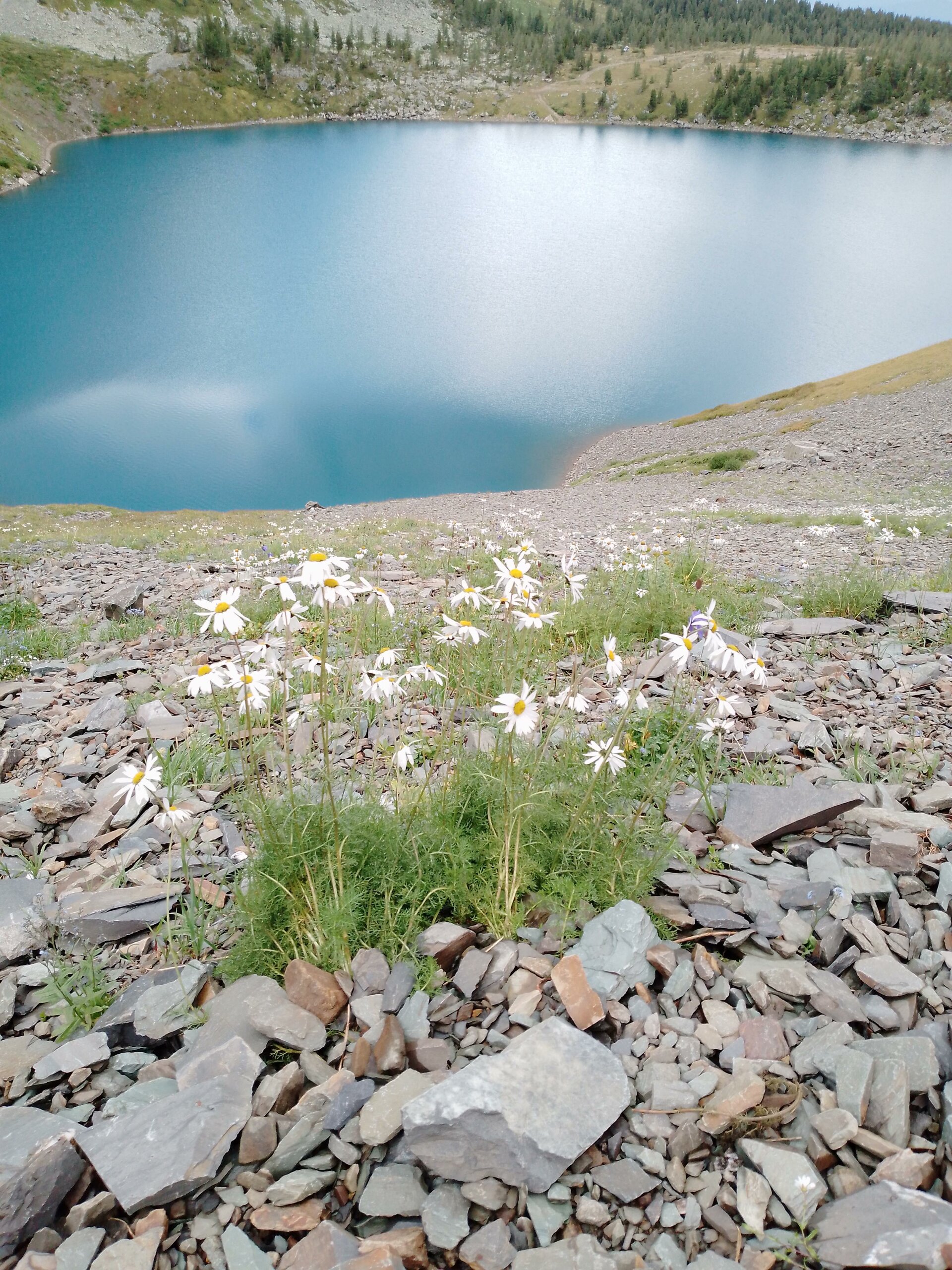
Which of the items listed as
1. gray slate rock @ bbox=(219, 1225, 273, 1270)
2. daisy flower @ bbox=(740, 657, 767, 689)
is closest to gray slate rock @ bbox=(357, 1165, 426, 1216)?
gray slate rock @ bbox=(219, 1225, 273, 1270)

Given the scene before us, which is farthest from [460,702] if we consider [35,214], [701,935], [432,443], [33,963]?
[35,214]

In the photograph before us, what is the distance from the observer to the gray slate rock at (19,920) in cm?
349

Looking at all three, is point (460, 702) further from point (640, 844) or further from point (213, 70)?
point (213, 70)

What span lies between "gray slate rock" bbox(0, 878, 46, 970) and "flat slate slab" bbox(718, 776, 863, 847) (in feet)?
12.2

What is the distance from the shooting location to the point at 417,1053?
112 inches

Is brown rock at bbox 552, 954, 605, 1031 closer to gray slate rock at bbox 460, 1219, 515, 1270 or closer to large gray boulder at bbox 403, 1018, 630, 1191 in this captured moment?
large gray boulder at bbox 403, 1018, 630, 1191

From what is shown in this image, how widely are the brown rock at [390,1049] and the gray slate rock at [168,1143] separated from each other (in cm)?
50

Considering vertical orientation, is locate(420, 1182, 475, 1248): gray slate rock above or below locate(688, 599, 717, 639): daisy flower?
below

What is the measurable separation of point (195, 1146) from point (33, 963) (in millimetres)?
1546

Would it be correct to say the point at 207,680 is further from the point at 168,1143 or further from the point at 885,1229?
the point at 885,1229

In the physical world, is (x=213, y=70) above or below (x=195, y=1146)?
above

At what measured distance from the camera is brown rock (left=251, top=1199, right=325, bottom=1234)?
2.34 m

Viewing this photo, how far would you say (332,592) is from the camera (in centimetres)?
275

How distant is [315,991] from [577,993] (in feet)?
3.72
